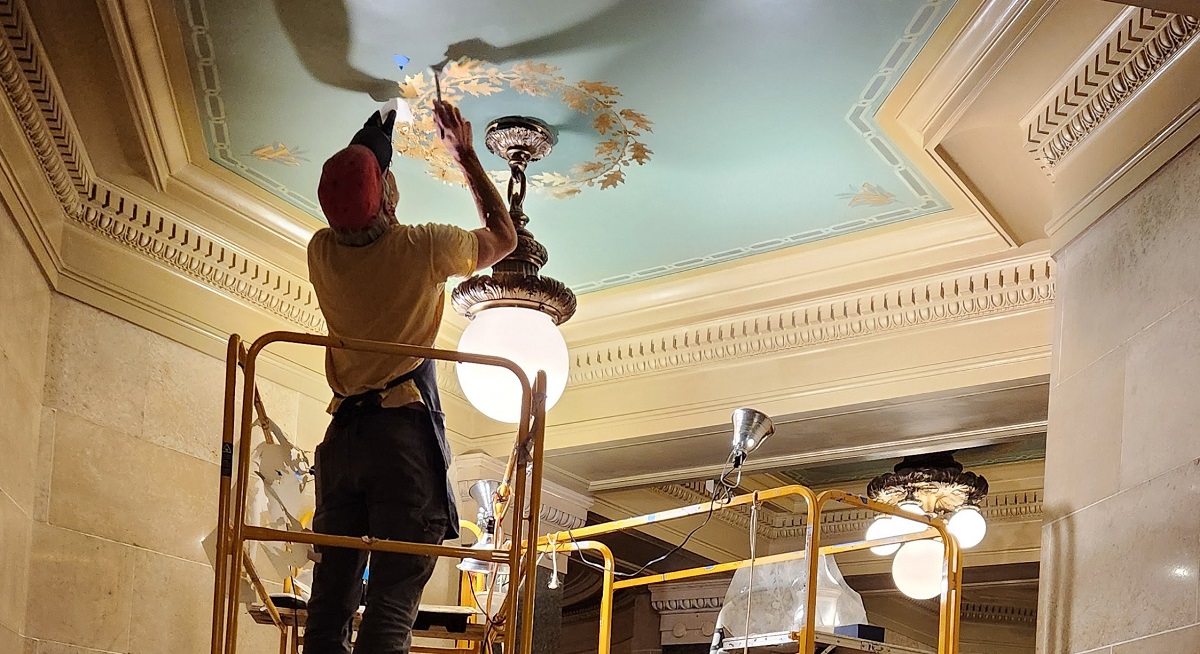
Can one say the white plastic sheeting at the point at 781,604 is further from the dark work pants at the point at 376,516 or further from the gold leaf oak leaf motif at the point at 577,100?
the gold leaf oak leaf motif at the point at 577,100

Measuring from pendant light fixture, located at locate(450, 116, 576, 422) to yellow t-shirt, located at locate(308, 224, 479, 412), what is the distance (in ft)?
2.34

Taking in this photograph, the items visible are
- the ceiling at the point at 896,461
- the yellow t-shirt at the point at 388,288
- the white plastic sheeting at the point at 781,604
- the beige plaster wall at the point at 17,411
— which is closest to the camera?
the yellow t-shirt at the point at 388,288

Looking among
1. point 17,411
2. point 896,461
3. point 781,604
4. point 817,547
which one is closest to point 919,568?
point 896,461

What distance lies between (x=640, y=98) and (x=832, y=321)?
1373 mm

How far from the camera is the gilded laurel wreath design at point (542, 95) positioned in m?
3.47

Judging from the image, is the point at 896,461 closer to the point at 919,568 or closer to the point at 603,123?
the point at 919,568

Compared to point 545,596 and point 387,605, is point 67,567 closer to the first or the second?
point 387,605

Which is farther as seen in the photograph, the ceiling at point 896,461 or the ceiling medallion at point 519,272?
the ceiling at point 896,461

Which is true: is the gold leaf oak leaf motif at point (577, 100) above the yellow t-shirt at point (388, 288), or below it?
above

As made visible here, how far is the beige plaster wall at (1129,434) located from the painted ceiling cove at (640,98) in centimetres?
75

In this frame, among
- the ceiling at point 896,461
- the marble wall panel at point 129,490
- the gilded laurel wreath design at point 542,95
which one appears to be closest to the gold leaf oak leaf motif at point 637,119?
the gilded laurel wreath design at point 542,95

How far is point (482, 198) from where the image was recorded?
290cm

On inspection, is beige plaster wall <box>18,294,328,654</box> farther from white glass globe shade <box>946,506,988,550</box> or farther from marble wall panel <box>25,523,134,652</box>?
white glass globe shade <box>946,506,988,550</box>

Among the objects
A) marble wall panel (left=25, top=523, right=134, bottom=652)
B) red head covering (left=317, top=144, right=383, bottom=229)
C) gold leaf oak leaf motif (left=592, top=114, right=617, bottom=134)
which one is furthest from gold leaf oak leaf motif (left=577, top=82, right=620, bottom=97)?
marble wall panel (left=25, top=523, right=134, bottom=652)
